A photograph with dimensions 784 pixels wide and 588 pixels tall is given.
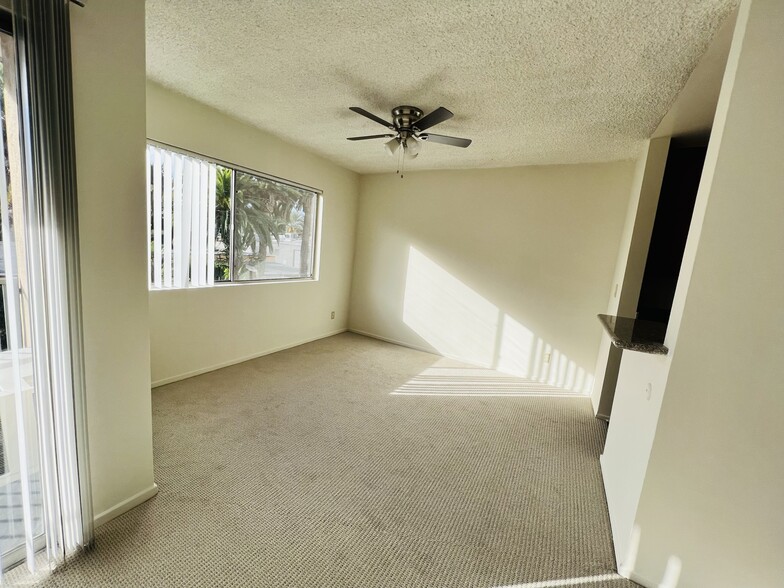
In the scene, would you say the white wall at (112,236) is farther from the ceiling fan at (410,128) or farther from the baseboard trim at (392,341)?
the baseboard trim at (392,341)

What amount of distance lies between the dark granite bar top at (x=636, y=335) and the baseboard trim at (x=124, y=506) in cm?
233

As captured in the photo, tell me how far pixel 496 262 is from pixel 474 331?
92 cm

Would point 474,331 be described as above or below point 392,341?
above

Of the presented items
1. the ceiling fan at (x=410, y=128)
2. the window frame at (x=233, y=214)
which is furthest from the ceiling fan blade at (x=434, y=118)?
the window frame at (x=233, y=214)

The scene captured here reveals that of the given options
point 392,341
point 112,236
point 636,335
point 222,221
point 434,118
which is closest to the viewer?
point 112,236

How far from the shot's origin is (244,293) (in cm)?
345

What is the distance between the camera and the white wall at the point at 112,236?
1223 millimetres

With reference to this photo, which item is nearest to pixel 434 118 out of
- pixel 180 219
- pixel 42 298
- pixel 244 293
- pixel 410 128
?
pixel 410 128

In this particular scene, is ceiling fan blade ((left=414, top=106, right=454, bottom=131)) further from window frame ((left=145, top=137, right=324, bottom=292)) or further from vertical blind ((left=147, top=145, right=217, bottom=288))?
vertical blind ((left=147, top=145, right=217, bottom=288))

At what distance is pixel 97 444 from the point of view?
4.54 feet

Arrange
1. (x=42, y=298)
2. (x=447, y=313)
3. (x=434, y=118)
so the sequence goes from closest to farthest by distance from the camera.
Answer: (x=42, y=298)
(x=434, y=118)
(x=447, y=313)

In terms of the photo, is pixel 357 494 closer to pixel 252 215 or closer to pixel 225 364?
pixel 225 364

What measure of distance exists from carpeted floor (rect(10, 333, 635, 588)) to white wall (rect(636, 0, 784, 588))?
0.49 metres

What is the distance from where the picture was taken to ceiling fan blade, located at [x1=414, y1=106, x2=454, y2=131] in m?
1.99
